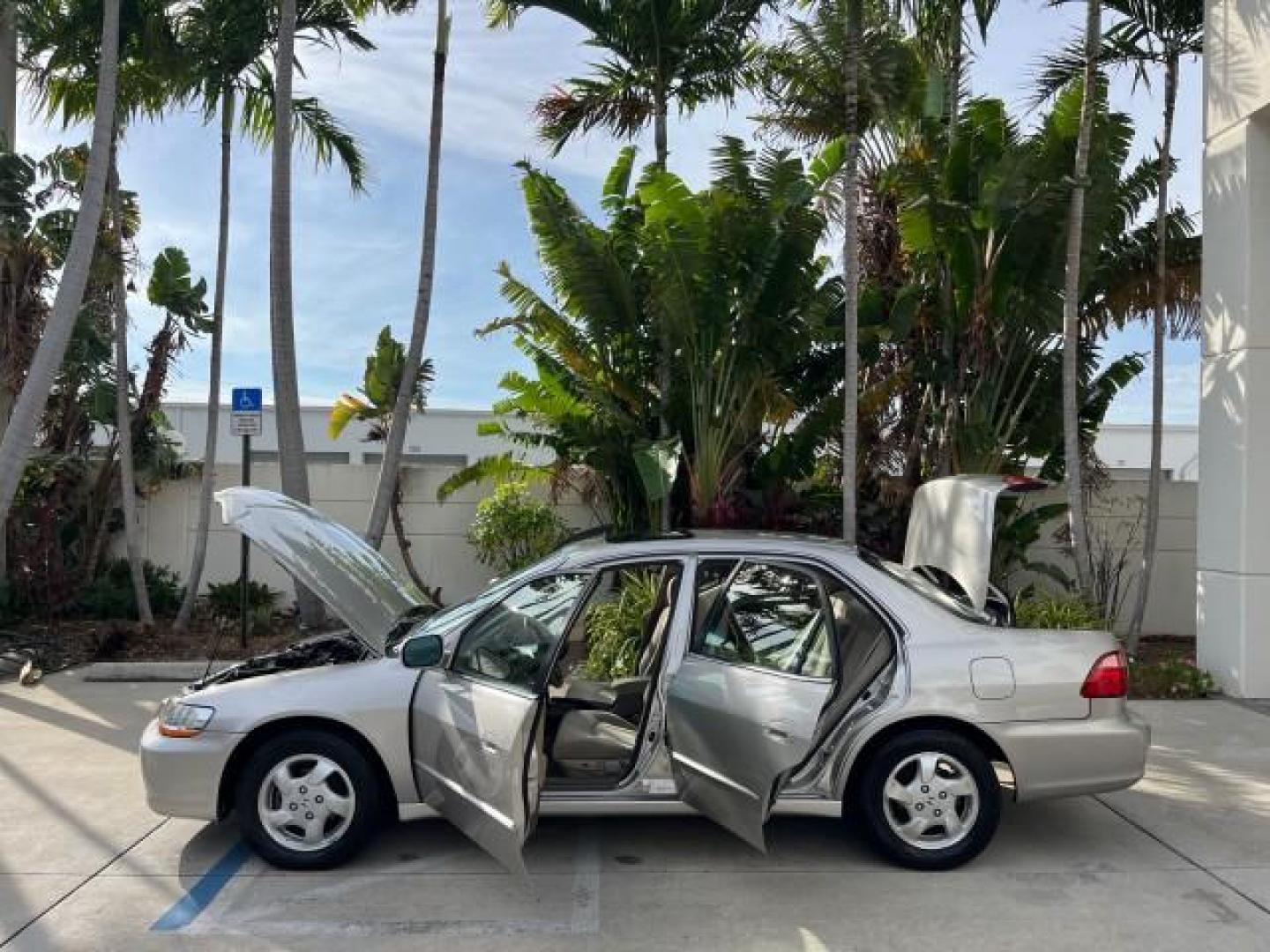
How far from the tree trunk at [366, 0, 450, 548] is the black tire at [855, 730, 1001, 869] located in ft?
24.4

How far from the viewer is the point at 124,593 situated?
12.3 meters

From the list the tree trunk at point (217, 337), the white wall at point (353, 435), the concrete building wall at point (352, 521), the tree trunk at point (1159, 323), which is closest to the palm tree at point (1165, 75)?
the tree trunk at point (1159, 323)

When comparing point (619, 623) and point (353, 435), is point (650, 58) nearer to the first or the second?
point (619, 623)

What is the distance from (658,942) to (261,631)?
332 inches

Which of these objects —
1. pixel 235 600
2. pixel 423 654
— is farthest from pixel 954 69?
pixel 235 600

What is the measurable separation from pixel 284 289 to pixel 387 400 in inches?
106

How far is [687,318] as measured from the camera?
35.3 feet

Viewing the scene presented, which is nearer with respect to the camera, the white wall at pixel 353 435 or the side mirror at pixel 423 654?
the side mirror at pixel 423 654

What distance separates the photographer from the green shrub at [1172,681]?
9078 millimetres

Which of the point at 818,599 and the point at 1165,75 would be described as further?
the point at 1165,75

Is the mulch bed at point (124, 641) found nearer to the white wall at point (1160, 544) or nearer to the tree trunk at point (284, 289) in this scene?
the tree trunk at point (284, 289)

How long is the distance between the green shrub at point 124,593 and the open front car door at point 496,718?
342 inches

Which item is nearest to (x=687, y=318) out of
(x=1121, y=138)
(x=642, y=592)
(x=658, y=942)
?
(x=642, y=592)

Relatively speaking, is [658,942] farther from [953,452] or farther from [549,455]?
[549,455]
